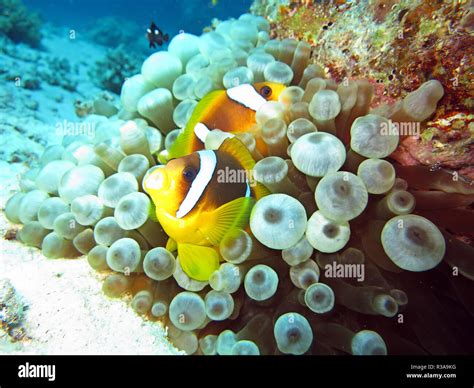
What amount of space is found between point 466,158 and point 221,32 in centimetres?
192

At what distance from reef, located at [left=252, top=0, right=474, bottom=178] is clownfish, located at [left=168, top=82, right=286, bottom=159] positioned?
0.48 m

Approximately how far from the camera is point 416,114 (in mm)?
1297

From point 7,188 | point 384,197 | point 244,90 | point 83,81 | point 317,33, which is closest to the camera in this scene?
point 384,197

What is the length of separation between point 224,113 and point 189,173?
61 cm

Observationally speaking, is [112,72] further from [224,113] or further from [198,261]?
[198,261]

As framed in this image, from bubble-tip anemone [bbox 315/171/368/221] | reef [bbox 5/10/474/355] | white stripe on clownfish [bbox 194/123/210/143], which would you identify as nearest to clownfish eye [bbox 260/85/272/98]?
reef [bbox 5/10/474/355]

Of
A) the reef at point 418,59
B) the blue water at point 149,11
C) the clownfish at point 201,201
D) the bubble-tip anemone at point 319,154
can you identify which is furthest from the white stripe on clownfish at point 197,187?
the blue water at point 149,11

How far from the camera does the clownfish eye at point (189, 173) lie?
1259 mm

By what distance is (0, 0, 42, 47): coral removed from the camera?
6.68m

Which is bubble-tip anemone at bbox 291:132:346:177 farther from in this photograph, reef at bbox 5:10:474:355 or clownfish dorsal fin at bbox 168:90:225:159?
clownfish dorsal fin at bbox 168:90:225:159

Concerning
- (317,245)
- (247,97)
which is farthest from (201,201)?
(247,97)

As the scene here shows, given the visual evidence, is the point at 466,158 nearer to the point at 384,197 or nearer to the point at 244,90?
the point at 384,197

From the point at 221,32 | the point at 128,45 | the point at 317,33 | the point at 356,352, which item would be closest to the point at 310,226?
the point at 356,352

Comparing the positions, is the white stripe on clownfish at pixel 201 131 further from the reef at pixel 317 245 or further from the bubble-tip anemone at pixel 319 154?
the bubble-tip anemone at pixel 319 154
